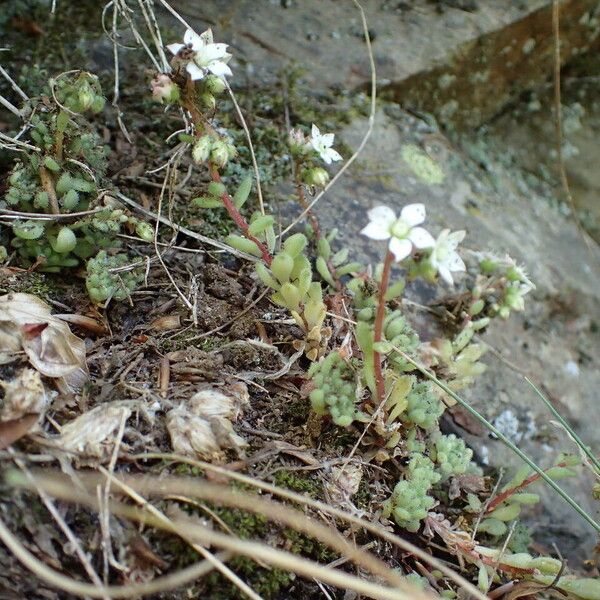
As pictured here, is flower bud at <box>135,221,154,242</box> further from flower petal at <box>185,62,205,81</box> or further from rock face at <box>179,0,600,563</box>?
rock face at <box>179,0,600,563</box>

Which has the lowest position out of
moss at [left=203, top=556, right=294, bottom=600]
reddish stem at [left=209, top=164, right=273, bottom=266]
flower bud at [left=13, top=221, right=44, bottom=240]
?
moss at [left=203, top=556, right=294, bottom=600]

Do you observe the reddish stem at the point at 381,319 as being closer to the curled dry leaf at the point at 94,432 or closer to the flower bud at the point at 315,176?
the flower bud at the point at 315,176

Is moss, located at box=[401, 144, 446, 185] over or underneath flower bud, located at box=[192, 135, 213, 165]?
underneath

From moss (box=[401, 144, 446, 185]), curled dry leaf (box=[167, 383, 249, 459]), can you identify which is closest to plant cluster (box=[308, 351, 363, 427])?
curled dry leaf (box=[167, 383, 249, 459])

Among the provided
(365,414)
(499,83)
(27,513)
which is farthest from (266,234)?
(499,83)

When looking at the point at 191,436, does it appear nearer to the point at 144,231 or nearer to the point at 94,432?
the point at 94,432
